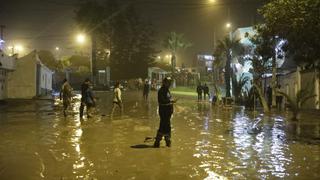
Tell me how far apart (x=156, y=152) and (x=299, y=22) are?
261 inches

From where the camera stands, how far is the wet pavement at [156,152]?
29.1ft

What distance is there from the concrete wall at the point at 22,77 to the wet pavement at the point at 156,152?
21.3 m

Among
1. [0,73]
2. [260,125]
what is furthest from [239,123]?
[0,73]

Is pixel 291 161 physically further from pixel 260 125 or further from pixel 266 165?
pixel 260 125

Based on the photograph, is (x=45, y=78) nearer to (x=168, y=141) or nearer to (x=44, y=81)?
(x=44, y=81)

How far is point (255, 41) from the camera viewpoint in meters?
31.3

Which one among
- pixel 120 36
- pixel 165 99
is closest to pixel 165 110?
pixel 165 99

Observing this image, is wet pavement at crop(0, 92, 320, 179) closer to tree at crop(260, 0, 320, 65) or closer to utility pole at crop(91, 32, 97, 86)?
tree at crop(260, 0, 320, 65)

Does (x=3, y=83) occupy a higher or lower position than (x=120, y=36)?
lower

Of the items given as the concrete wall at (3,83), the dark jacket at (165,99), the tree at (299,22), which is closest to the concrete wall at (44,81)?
the concrete wall at (3,83)

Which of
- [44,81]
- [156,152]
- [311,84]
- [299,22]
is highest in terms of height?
[299,22]

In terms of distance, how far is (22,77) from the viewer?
3859 centimetres

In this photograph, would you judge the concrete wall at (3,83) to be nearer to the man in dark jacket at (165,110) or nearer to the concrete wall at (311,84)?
the concrete wall at (311,84)

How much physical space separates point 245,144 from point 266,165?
3035 millimetres
